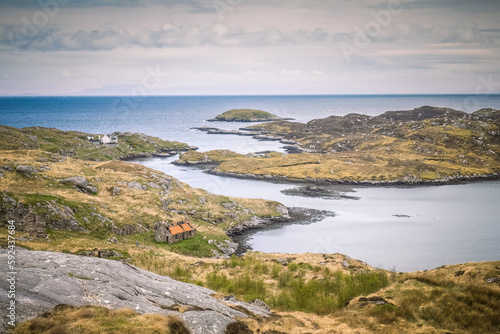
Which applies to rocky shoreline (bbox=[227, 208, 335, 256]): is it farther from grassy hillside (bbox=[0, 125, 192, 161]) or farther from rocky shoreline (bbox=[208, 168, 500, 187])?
grassy hillside (bbox=[0, 125, 192, 161])

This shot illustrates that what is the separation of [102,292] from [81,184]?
155 feet

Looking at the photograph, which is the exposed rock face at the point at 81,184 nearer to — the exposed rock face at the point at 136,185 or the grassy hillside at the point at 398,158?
the exposed rock face at the point at 136,185

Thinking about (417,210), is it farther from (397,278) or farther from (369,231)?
(397,278)

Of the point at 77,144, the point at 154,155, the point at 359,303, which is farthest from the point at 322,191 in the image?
the point at 77,144

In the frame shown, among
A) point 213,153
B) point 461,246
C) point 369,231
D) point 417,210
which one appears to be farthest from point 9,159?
point 213,153

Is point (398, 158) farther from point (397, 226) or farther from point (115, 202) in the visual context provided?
point (115, 202)

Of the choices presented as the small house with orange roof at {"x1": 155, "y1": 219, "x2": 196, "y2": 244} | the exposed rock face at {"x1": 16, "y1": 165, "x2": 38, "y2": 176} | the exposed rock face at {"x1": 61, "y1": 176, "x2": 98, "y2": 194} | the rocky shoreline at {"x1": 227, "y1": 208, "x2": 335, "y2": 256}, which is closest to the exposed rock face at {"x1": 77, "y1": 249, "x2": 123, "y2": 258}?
the small house with orange roof at {"x1": 155, "y1": 219, "x2": 196, "y2": 244}

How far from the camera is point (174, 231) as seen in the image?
5422 centimetres

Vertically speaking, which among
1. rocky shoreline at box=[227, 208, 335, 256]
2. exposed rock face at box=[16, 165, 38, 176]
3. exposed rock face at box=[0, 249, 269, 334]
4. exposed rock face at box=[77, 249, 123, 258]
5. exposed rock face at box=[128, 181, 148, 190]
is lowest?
rocky shoreline at box=[227, 208, 335, 256]

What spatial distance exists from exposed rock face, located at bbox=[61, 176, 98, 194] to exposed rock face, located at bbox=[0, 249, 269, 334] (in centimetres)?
4205

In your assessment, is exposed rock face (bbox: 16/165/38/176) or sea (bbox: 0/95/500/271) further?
sea (bbox: 0/95/500/271)

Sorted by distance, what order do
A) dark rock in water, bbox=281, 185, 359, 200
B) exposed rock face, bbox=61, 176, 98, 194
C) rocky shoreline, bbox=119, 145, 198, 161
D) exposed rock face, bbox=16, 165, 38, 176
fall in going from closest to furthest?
exposed rock face, bbox=16, 165, 38, 176 → exposed rock face, bbox=61, 176, 98, 194 → dark rock in water, bbox=281, 185, 359, 200 → rocky shoreline, bbox=119, 145, 198, 161

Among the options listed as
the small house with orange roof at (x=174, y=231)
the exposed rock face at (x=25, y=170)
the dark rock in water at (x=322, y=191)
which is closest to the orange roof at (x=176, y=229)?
the small house with orange roof at (x=174, y=231)

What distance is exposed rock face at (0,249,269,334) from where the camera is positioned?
1571 centimetres
